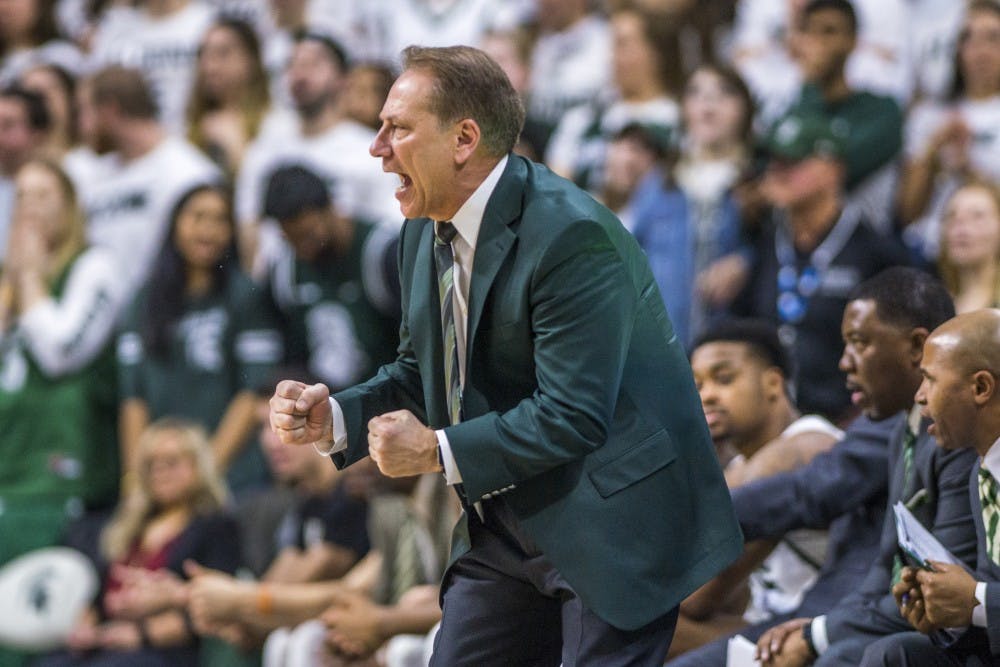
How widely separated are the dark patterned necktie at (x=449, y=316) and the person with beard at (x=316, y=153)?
13.8 ft

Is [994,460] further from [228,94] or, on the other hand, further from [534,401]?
[228,94]

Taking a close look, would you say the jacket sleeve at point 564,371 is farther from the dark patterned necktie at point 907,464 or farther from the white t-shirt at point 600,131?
the white t-shirt at point 600,131

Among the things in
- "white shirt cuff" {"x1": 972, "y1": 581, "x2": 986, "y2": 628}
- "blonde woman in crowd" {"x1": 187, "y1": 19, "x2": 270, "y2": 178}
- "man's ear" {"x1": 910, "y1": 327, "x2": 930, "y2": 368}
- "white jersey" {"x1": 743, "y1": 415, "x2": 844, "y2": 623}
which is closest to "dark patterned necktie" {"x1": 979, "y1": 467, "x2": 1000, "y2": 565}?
"white shirt cuff" {"x1": 972, "y1": 581, "x2": 986, "y2": 628}

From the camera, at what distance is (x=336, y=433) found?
3.69 m

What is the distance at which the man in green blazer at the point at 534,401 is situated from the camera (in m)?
3.49

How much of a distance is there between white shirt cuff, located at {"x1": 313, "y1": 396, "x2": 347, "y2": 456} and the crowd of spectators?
2.12 metres

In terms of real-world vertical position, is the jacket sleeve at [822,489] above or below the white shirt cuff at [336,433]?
below

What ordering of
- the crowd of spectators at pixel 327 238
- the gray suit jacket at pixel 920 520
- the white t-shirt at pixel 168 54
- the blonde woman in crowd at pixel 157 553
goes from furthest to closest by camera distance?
1. the white t-shirt at pixel 168 54
2. the blonde woman in crowd at pixel 157 553
3. the crowd of spectators at pixel 327 238
4. the gray suit jacket at pixel 920 520

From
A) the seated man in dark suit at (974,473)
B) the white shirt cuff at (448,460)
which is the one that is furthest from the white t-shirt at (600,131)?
the white shirt cuff at (448,460)

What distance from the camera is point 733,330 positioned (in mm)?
5488

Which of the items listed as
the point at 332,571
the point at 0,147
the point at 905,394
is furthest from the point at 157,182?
the point at 905,394

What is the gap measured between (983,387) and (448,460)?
4.25ft

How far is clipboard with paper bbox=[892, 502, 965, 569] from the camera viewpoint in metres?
3.89

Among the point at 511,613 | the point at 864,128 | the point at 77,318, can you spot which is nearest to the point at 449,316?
the point at 511,613
